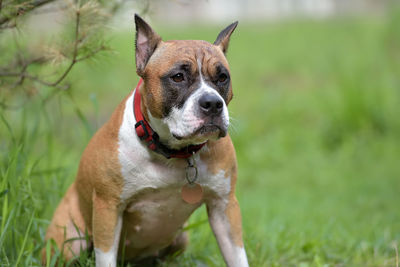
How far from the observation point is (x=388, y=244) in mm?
3709

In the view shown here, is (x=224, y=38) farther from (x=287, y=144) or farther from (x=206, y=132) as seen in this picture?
(x=287, y=144)

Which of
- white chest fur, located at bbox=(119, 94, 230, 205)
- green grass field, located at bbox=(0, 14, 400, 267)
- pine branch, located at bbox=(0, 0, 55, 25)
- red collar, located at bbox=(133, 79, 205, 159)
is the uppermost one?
pine branch, located at bbox=(0, 0, 55, 25)

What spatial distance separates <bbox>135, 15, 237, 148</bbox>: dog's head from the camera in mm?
2434

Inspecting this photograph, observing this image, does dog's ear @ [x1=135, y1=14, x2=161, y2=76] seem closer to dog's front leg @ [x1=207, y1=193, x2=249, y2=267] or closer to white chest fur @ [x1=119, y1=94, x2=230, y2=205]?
white chest fur @ [x1=119, y1=94, x2=230, y2=205]

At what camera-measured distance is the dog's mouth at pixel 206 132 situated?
244 centimetres

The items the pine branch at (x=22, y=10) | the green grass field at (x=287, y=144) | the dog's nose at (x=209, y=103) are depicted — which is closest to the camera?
the dog's nose at (x=209, y=103)

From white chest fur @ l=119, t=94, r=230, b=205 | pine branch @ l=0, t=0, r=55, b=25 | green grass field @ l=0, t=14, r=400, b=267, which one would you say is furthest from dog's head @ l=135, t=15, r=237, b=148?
pine branch @ l=0, t=0, r=55, b=25

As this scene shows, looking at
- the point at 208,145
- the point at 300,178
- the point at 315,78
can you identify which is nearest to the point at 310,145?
the point at 300,178

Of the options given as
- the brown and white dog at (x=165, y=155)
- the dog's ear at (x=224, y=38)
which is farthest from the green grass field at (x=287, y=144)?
the dog's ear at (x=224, y=38)

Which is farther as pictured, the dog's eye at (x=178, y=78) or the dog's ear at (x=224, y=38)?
the dog's ear at (x=224, y=38)

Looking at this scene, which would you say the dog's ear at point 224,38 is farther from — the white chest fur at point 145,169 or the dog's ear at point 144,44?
the white chest fur at point 145,169

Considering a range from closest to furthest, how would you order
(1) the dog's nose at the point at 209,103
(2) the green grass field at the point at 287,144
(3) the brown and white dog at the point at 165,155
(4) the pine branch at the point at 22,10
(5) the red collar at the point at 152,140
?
(1) the dog's nose at the point at 209,103
(3) the brown and white dog at the point at 165,155
(5) the red collar at the point at 152,140
(4) the pine branch at the point at 22,10
(2) the green grass field at the point at 287,144

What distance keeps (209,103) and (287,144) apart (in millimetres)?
4652

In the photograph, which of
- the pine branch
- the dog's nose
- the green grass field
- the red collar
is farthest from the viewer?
the green grass field
